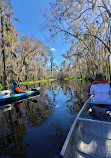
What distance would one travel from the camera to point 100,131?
7.80ft

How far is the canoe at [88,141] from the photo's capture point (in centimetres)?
181

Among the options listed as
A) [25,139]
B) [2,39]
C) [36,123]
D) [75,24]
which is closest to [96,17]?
[75,24]

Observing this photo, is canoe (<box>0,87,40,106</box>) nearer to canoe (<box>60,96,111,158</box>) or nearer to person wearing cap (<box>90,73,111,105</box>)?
canoe (<box>60,96,111,158</box>)

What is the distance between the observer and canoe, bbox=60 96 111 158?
5.93 feet

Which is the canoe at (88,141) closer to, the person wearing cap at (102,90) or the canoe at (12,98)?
the person wearing cap at (102,90)

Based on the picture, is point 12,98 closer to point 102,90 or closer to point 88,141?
point 88,141

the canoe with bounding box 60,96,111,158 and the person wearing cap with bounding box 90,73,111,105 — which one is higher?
the person wearing cap with bounding box 90,73,111,105

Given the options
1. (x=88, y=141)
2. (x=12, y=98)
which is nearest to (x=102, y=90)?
(x=88, y=141)

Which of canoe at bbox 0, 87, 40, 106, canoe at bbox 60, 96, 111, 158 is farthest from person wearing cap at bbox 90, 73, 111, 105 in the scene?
canoe at bbox 0, 87, 40, 106

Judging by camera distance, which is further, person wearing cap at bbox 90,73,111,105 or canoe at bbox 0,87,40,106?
canoe at bbox 0,87,40,106

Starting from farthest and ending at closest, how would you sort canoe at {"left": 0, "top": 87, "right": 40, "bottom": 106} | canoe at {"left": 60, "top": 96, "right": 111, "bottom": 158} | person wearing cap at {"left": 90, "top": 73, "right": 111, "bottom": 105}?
canoe at {"left": 0, "top": 87, "right": 40, "bottom": 106}, person wearing cap at {"left": 90, "top": 73, "right": 111, "bottom": 105}, canoe at {"left": 60, "top": 96, "right": 111, "bottom": 158}

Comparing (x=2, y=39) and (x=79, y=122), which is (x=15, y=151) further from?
(x=2, y=39)

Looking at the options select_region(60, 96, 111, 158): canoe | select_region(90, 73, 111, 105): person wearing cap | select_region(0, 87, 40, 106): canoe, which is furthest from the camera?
select_region(0, 87, 40, 106): canoe

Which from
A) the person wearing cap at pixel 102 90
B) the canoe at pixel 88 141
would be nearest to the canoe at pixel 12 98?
the canoe at pixel 88 141
